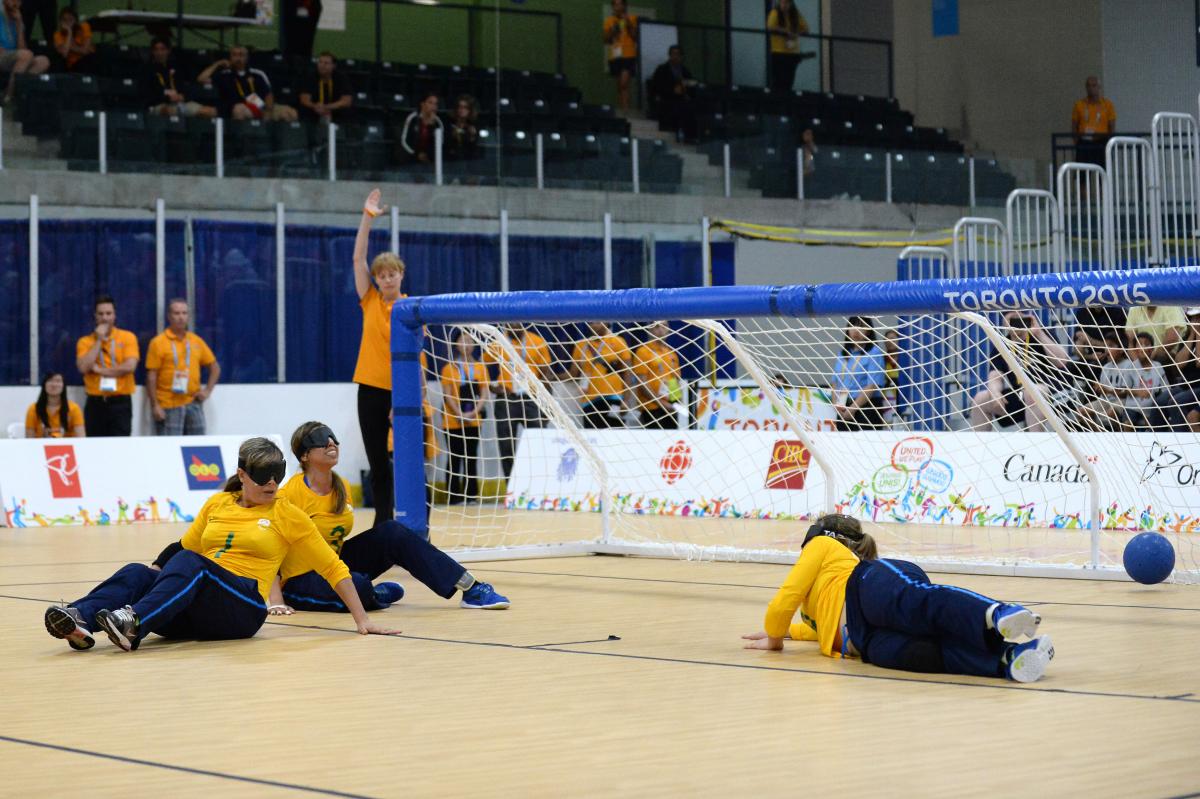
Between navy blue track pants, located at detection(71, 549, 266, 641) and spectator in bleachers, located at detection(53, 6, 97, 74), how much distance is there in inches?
521

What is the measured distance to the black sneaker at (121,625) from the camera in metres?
6.69

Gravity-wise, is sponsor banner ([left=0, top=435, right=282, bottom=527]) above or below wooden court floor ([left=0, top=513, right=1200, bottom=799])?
above

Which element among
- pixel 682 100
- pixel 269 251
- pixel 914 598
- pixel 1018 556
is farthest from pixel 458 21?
pixel 914 598

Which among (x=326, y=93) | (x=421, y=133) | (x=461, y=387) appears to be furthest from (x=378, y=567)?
(x=326, y=93)

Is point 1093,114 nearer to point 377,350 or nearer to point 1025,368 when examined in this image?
point 1025,368

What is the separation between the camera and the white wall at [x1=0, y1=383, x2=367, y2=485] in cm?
1798

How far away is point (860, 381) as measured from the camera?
14.7 m

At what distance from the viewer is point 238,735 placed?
16.3ft

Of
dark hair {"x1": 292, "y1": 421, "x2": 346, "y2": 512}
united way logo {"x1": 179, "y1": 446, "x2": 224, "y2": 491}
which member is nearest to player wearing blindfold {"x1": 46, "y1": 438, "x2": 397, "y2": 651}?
dark hair {"x1": 292, "y1": 421, "x2": 346, "y2": 512}

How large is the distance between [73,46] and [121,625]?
→ 14.2 meters

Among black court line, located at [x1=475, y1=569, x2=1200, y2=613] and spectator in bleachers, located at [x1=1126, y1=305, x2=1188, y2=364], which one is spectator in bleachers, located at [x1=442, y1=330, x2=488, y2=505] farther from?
spectator in bleachers, located at [x1=1126, y1=305, x2=1188, y2=364]

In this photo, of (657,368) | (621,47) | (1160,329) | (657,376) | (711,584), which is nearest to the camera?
(711,584)

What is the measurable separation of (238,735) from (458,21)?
19.3 m

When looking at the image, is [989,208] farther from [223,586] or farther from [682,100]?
[223,586]
